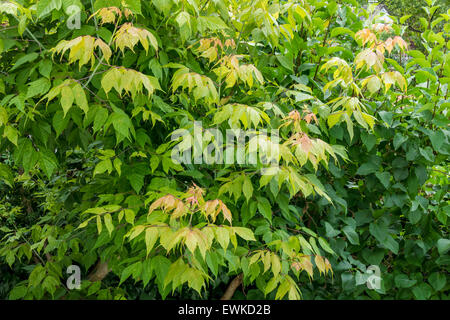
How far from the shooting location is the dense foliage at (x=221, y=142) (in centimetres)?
Answer: 157

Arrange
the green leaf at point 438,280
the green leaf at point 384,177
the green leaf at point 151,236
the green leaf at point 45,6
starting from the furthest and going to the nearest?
the green leaf at point 438,280 < the green leaf at point 384,177 < the green leaf at point 45,6 < the green leaf at point 151,236

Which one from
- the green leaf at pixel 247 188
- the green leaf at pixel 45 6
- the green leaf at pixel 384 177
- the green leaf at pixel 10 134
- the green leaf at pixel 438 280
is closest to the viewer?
the green leaf at pixel 45 6

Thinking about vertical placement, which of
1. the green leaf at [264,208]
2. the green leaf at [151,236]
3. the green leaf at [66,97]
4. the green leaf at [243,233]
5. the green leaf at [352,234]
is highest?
the green leaf at [66,97]

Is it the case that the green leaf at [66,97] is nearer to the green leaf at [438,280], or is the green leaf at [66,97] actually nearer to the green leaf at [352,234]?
the green leaf at [352,234]

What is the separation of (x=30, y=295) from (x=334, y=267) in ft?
5.71

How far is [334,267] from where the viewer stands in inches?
90.0

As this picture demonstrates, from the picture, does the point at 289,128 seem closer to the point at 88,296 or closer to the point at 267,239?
the point at 267,239

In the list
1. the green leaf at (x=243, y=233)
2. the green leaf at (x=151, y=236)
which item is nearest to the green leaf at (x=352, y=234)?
the green leaf at (x=243, y=233)

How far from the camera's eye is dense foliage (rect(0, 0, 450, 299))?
1565mm

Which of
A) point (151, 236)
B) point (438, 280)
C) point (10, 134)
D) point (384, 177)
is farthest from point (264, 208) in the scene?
point (438, 280)

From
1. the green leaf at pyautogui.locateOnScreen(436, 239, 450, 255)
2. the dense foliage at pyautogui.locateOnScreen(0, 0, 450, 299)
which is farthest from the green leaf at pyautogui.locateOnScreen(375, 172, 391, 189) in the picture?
the green leaf at pyautogui.locateOnScreen(436, 239, 450, 255)

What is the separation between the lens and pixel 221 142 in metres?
1.80

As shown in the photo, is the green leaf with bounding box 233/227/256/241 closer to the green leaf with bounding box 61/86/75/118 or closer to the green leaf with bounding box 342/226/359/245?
the green leaf with bounding box 61/86/75/118

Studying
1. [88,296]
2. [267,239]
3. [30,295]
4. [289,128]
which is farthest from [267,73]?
[30,295]
